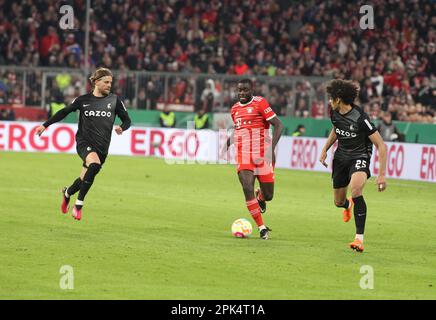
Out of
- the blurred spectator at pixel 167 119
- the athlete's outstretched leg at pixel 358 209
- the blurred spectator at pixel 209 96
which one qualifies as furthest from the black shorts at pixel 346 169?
the blurred spectator at pixel 209 96

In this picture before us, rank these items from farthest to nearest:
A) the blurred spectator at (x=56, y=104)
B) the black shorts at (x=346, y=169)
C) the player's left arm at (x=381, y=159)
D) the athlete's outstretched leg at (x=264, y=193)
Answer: the blurred spectator at (x=56, y=104)
the athlete's outstretched leg at (x=264, y=193)
the black shorts at (x=346, y=169)
the player's left arm at (x=381, y=159)

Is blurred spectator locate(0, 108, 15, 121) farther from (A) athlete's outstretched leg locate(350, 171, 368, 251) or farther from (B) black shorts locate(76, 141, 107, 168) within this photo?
(A) athlete's outstretched leg locate(350, 171, 368, 251)

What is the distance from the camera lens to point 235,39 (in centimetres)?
4069

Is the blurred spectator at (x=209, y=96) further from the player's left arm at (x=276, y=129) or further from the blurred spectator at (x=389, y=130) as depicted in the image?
the player's left arm at (x=276, y=129)

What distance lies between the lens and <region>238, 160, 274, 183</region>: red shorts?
49.7 feet

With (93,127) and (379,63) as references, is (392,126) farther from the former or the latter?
(93,127)

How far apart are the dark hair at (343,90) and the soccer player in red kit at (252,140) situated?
1.21 m

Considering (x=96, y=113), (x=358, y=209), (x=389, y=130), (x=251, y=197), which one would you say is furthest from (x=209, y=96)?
(x=358, y=209)

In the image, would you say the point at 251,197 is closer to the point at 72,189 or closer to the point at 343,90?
the point at 343,90

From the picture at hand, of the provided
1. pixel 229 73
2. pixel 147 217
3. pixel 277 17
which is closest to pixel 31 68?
pixel 229 73

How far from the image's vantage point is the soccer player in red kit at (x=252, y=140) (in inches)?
591

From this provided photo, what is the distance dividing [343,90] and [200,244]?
8.94 ft
